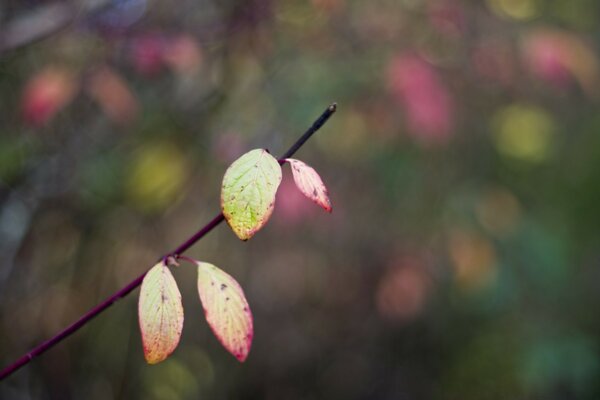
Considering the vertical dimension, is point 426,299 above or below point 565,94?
below

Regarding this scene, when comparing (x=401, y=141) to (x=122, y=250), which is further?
(x=122, y=250)

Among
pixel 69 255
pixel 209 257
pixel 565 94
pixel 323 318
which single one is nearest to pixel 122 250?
pixel 69 255

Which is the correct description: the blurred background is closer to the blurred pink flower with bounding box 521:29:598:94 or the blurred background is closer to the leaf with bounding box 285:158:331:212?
the blurred pink flower with bounding box 521:29:598:94

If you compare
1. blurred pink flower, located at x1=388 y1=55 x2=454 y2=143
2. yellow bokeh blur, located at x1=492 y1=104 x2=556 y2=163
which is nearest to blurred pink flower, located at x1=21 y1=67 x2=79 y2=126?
blurred pink flower, located at x1=388 y1=55 x2=454 y2=143

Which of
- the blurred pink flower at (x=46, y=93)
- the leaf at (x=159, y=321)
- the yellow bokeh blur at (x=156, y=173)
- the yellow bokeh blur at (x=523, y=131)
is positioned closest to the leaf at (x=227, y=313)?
the leaf at (x=159, y=321)

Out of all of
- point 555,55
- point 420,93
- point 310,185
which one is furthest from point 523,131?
point 310,185

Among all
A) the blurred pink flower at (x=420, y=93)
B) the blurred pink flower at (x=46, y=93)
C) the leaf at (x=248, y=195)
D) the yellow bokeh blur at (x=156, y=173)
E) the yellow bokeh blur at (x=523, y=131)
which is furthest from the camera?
the yellow bokeh blur at (x=523, y=131)

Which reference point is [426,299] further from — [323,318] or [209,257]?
[209,257]

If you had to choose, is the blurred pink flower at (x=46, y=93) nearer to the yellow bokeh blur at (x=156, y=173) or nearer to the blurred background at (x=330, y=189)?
the blurred background at (x=330, y=189)
